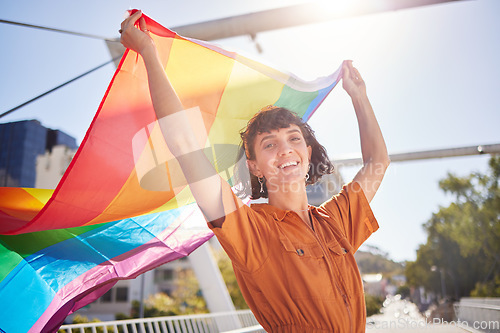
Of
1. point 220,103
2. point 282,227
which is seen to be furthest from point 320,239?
point 220,103

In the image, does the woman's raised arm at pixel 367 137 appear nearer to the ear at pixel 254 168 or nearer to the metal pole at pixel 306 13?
the ear at pixel 254 168

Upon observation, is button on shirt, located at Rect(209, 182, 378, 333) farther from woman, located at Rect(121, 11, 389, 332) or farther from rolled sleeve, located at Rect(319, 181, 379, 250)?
rolled sleeve, located at Rect(319, 181, 379, 250)

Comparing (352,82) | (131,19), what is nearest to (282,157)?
(131,19)

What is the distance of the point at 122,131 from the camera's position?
2.45 meters

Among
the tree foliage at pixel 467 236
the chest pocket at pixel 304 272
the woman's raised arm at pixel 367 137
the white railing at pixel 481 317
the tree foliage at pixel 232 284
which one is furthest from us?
the tree foliage at pixel 467 236

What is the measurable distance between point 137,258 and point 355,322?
5.80 ft

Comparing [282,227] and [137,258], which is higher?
[282,227]

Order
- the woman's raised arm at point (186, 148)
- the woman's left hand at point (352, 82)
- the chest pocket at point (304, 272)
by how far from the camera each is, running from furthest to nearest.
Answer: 1. the woman's left hand at point (352, 82)
2. the chest pocket at point (304, 272)
3. the woman's raised arm at point (186, 148)

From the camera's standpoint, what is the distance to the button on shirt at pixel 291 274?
168cm

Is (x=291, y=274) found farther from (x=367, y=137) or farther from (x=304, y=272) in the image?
(x=367, y=137)

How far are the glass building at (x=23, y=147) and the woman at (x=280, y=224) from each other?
4114mm

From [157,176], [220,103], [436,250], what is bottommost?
[436,250]

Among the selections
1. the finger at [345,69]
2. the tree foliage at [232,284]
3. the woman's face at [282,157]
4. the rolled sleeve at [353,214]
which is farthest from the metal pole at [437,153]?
the tree foliage at [232,284]

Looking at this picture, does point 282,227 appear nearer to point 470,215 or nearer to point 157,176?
point 157,176
